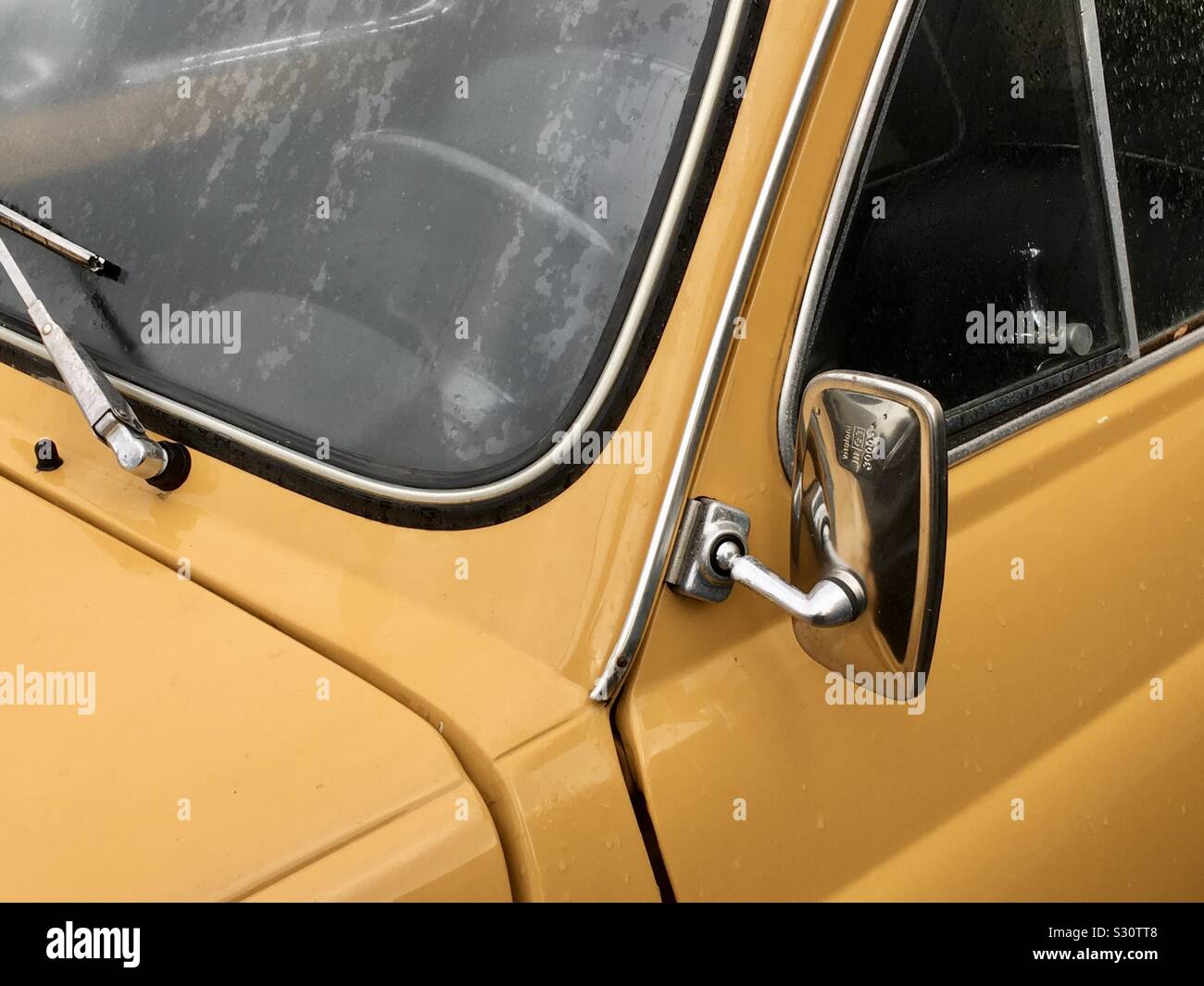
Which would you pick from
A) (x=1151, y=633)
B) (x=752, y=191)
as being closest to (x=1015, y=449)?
(x=1151, y=633)

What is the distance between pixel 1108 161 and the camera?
1.68 m

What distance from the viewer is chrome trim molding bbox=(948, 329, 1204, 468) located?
57.0 inches

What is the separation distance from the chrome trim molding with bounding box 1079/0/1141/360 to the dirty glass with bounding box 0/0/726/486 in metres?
0.69

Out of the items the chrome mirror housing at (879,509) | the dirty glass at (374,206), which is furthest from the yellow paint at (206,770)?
the chrome mirror housing at (879,509)

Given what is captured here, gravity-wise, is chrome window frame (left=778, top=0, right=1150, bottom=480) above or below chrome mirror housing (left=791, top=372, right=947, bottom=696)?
above

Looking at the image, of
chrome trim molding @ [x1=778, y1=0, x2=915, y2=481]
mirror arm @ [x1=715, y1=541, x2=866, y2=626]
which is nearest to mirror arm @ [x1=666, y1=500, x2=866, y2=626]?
mirror arm @ [x1=715, y1=541, x2=866, y2=626]

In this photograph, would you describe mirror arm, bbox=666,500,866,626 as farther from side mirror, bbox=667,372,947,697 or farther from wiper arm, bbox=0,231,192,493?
wiper arm, bbox=0,231,192,493

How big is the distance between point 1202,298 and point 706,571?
1204 mm

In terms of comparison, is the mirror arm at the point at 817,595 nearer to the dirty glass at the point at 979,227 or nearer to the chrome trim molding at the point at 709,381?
the chrome trim molding at the point at 709,381

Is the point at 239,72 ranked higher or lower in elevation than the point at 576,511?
higher

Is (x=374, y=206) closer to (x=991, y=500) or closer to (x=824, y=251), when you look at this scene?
(x=824, y=251)

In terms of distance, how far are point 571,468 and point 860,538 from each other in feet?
1.00

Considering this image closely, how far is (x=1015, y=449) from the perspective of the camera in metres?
1.50
